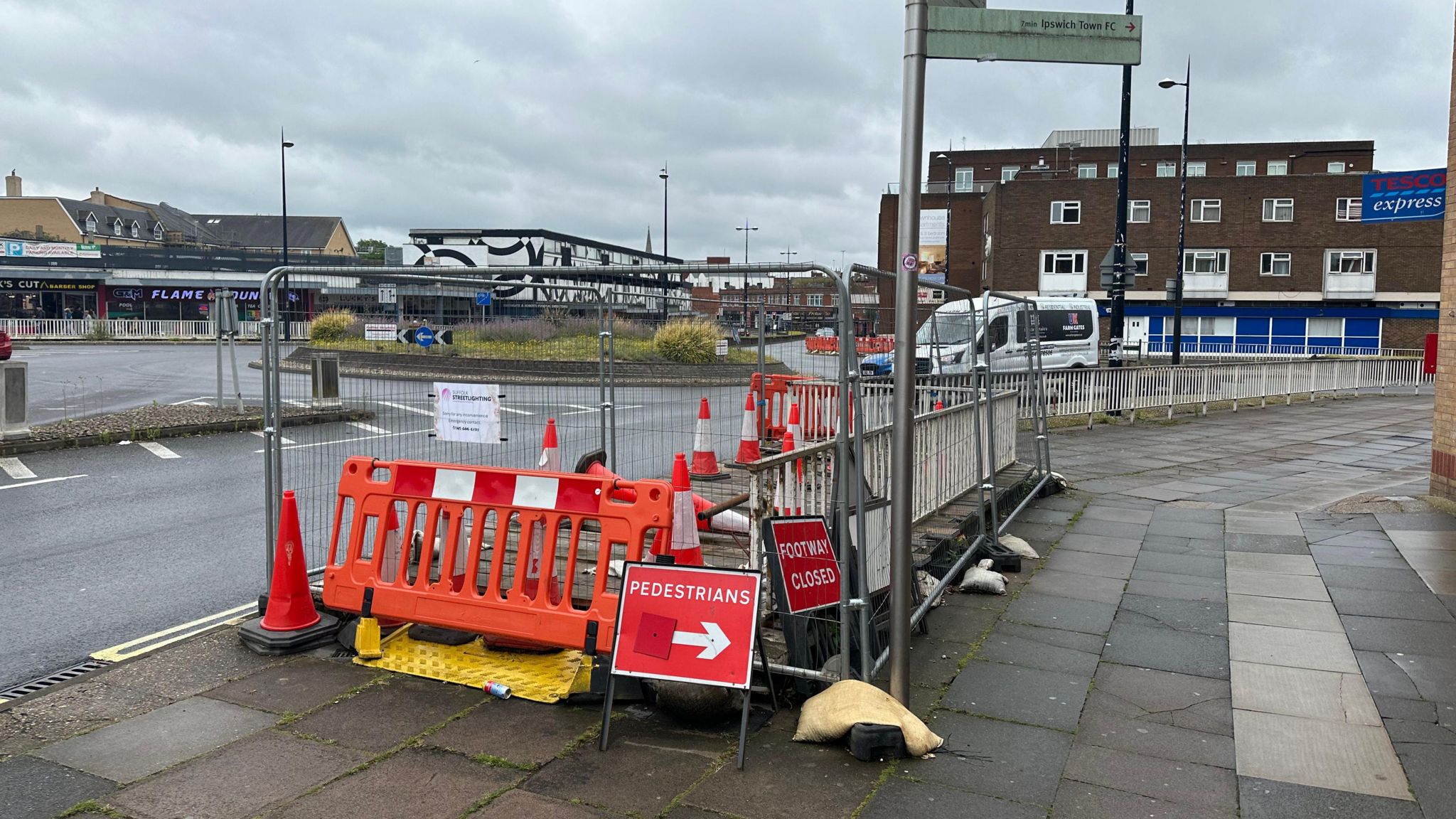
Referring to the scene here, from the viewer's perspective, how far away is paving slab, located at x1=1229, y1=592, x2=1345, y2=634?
20.2 ft

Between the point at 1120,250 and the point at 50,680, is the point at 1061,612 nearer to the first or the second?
the point at 50,680

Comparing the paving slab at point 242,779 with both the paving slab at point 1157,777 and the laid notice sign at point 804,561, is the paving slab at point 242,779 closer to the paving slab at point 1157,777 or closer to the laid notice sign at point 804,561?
the laid notice sign at point 804,561

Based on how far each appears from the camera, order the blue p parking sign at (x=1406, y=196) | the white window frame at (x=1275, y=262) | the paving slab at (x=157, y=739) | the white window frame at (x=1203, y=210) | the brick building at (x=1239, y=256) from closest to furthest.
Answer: the paving slab at (x=157, y=739) < the blue p parking sign at (x=1406, y=196) < the brick building at (x=1239, y=256) < the white window frame at (x=1275, y=262) < the white window frame at (x=1203, y=210)

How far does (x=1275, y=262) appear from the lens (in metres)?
48.5

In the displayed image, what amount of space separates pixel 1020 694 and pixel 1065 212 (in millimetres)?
48078

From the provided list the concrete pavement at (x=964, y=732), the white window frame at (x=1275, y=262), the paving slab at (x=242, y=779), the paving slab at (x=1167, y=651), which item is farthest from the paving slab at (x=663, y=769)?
the white window frame at (x=1275, y=262)

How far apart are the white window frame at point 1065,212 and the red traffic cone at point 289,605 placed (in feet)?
159

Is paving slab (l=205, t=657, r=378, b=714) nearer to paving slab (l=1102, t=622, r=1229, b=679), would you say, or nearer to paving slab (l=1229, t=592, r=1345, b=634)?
paving slab (l=1102, t=622, r=1229, b=679)

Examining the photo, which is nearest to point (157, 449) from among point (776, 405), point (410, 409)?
point (776, 405)

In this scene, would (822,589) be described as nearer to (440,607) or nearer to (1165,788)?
(1165,788)

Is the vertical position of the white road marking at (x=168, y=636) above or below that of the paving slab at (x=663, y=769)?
below

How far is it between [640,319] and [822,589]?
3.83 m

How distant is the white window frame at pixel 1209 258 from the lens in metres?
49.0

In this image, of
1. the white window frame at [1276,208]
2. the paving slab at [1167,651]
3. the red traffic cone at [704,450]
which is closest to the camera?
the paving slab at [1167,651]
